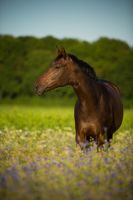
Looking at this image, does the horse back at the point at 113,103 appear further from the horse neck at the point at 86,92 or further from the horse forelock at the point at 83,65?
the horse forelock at the point at 83,65

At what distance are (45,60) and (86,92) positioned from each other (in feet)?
225

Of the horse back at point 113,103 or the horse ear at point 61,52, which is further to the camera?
the horse back at point 113,103

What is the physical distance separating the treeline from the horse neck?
159 feet

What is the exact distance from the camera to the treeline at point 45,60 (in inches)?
2594

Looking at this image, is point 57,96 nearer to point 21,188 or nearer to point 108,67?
point 108,67

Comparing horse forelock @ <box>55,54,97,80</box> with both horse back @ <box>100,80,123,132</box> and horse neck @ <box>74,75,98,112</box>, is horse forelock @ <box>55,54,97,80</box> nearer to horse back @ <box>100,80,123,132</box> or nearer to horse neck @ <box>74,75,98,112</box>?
horse neck @ <box>74,75,98,112</box>

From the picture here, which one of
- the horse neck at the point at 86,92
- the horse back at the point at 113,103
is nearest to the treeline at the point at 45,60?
the horse back at the point at 113,103

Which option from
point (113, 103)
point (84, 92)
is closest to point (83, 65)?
point (84, 92)

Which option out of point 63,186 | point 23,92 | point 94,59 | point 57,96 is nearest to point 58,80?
point 63,186

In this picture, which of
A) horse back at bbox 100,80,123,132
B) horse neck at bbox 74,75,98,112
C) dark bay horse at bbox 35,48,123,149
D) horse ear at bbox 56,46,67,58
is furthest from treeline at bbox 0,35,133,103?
horse ear at bbox 56,46,67,58

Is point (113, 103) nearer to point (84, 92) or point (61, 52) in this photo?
point (84, 92)

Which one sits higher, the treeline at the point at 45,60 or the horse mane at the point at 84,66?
the horse mane at the point at 84,66

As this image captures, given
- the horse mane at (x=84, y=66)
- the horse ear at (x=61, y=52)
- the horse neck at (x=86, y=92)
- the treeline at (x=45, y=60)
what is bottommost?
the treeline at (x=45, y=60)

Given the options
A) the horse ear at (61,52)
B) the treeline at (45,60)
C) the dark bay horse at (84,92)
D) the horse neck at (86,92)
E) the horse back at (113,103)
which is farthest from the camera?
the treeline at (45,60)
